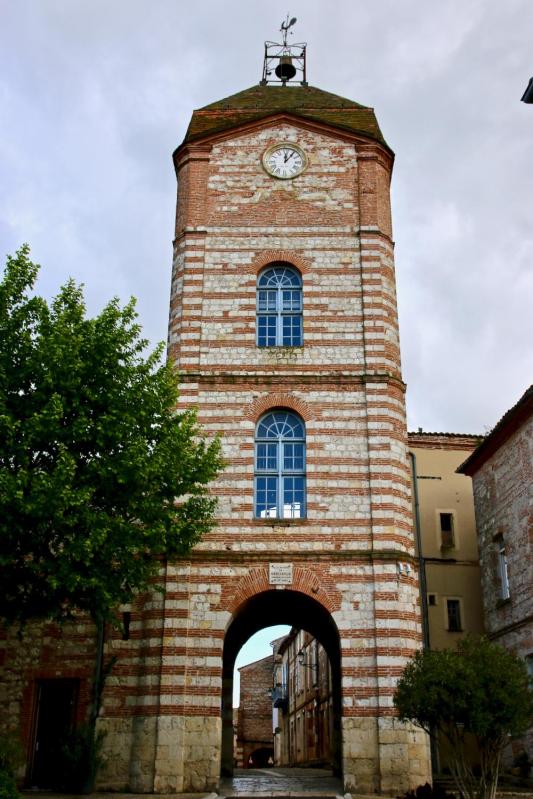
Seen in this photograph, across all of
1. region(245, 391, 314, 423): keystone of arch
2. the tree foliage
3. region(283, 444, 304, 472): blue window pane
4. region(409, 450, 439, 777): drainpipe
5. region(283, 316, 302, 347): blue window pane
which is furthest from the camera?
region(409, 450, 439, 777): drainpipe

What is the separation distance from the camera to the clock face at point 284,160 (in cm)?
2327

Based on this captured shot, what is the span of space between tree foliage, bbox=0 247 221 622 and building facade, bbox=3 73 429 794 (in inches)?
77.8

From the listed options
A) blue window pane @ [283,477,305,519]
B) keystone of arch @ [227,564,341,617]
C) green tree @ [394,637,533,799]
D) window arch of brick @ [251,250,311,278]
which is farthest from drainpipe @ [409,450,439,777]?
green tree @ [394,637,533,799]

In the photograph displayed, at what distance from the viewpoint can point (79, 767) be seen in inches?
648

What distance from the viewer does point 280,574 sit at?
60.4 ft

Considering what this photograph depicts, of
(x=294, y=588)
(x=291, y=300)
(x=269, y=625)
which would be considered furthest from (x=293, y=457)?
(x=269, y=625)

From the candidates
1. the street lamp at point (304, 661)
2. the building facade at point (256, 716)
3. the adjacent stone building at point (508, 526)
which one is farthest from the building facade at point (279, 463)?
the building facade at point (256, 716)

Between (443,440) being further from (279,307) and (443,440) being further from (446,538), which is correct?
(279,307)

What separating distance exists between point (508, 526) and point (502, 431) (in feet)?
8.80

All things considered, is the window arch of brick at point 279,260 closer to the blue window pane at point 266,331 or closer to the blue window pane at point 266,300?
the blue window pane at point 266,300

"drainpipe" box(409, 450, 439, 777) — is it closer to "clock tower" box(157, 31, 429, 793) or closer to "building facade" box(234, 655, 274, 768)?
"clock tower" box(157, 31, 429, 793)

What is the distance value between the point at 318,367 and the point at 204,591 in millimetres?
6056

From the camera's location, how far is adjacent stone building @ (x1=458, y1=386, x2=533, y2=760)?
22.0 meters

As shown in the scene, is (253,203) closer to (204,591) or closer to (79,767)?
(204,591)
